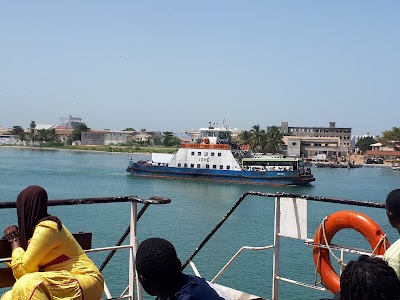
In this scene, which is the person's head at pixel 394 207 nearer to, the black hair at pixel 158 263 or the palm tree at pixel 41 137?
the black hair at pixel 158 263

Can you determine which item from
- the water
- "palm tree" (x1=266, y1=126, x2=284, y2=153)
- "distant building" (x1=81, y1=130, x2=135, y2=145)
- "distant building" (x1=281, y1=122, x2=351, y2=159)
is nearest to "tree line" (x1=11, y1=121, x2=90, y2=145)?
"distant building" (x1=81, y1=130, x2=135, y2=145)

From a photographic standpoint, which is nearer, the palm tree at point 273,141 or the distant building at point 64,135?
the palm tree at point 273,141

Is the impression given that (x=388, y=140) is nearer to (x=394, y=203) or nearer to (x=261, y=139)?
(x=261, y=139)

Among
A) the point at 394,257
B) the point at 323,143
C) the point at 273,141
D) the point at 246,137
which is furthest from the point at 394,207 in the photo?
the point at 323,143

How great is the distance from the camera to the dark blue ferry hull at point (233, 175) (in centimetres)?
4291

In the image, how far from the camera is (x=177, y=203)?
32156mm

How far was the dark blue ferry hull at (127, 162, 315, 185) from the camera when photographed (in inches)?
1689

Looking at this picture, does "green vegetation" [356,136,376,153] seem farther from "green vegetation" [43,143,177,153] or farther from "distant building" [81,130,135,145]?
"distant building" [81,130,135,145]

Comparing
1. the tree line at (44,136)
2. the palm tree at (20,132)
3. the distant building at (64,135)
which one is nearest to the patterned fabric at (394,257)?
the tree line at (44,136)

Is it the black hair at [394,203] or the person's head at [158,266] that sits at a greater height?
the black hair at [394,203]

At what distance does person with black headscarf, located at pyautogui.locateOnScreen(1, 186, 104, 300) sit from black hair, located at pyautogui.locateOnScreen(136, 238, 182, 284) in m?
0.65

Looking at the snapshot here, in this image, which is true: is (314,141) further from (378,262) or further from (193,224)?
(378,262)

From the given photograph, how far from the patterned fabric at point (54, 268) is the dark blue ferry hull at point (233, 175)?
40.7m

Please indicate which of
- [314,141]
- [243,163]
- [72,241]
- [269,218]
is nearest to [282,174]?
[243,163]
